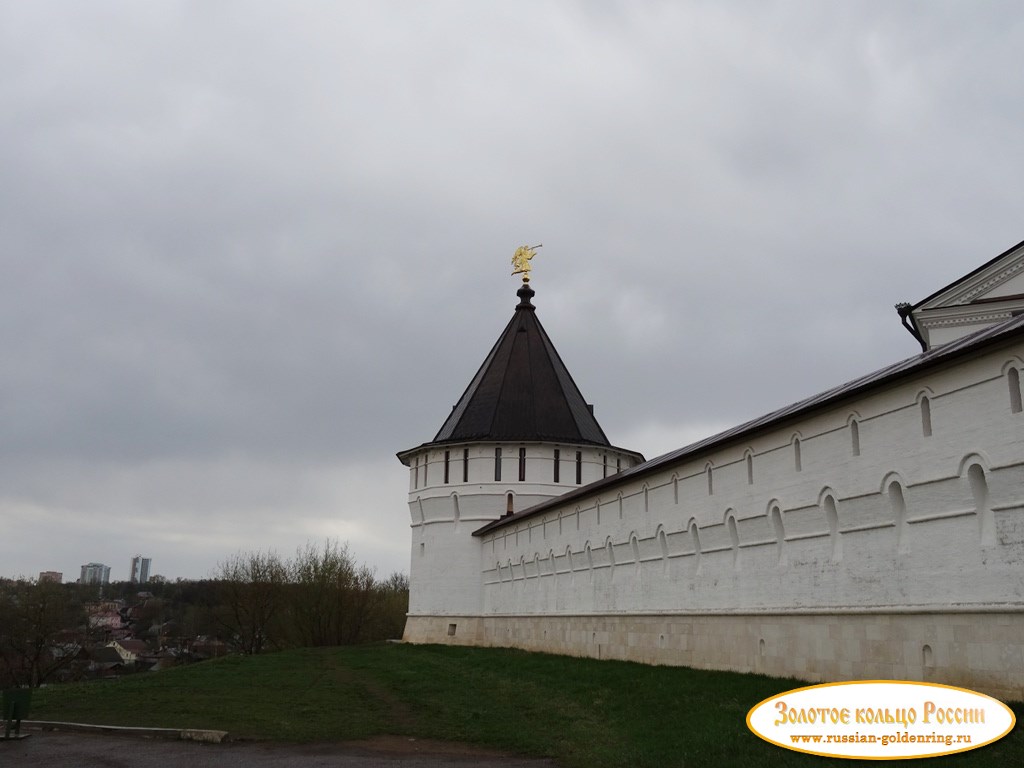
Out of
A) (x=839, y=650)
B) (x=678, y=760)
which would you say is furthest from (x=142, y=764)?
(x=839, y=650)

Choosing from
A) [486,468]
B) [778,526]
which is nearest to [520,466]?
[486,468]

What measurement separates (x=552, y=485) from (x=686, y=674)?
1941 cm

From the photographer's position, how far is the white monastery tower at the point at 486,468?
35.7 metres

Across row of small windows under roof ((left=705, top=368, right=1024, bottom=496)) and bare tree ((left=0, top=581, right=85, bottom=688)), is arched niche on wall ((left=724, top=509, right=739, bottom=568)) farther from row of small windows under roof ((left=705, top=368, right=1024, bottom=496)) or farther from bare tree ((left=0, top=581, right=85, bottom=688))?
bare tree ((left=0, top=581, right=85, bottom=688))

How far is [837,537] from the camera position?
548 inches

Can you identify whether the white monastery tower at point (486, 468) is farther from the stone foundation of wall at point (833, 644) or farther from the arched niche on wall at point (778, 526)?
the arched niche on wall at point (778, 526)

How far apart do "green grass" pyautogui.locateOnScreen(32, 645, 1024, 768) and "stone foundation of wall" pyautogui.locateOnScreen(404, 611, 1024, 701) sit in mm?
525

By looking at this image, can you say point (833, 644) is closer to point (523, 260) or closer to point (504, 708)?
point (504, 708)

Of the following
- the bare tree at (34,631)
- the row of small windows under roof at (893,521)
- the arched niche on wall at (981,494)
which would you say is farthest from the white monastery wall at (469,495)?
the arched niche on wall at (981,494)

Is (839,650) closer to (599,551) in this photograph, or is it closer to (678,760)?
(678,760)

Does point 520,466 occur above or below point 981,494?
above

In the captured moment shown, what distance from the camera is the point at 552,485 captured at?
35906 millimetres

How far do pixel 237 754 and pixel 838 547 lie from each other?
332 inches

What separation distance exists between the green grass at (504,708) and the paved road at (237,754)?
2.08ft
